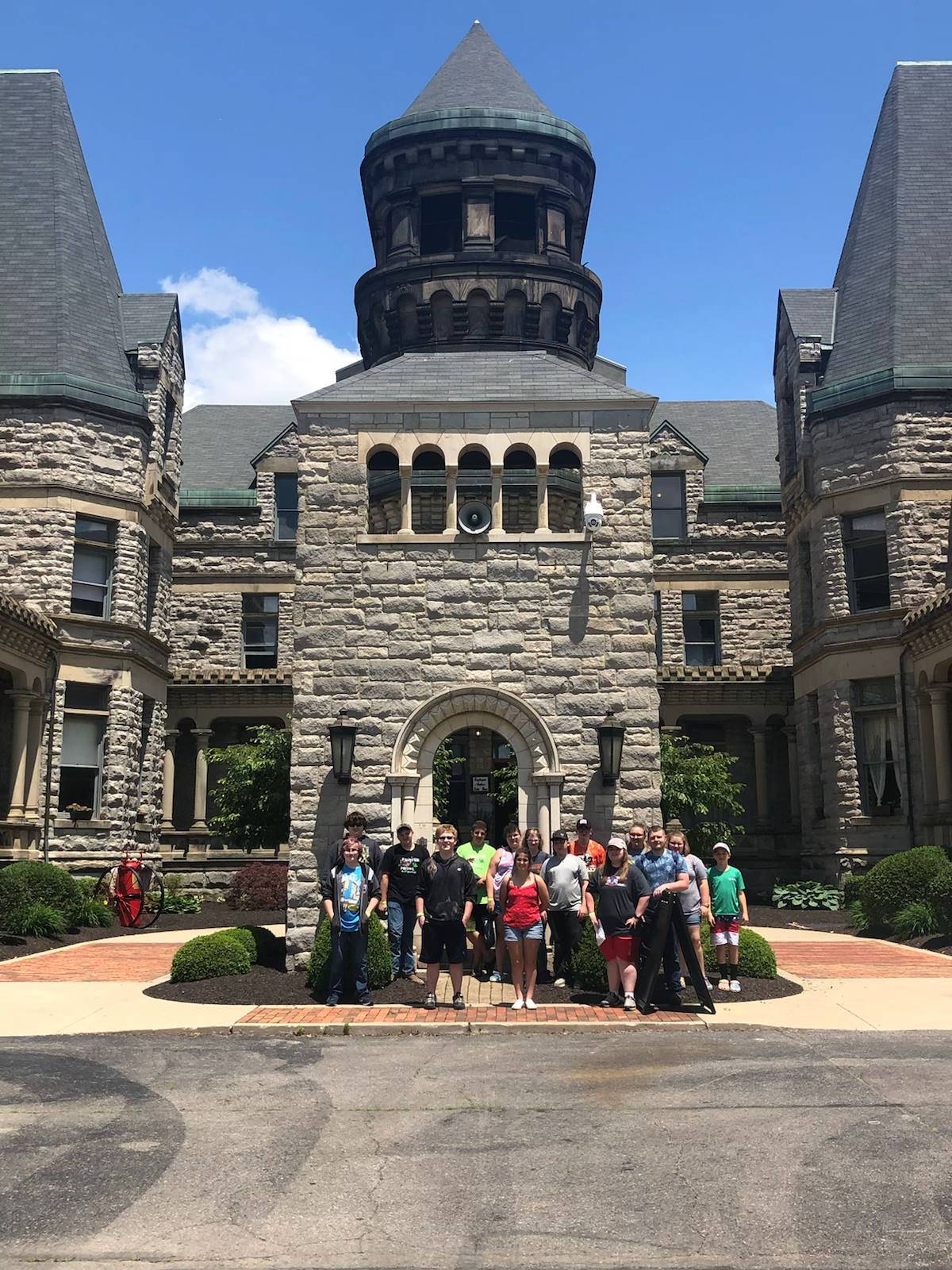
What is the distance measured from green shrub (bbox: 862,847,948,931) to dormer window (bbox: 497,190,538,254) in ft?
78.5

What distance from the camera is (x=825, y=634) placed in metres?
29.1

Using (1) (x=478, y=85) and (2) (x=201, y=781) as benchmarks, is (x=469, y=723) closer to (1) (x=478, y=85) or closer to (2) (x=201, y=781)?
(2) (x=201, y=781)

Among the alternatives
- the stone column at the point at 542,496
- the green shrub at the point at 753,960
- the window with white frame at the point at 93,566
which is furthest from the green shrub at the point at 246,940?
the window with white frame at the point at 93,566

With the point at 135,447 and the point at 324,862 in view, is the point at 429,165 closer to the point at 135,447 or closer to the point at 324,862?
the point at 135,447

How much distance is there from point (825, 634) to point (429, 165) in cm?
1915

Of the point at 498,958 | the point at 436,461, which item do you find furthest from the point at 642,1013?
the point at 436,461

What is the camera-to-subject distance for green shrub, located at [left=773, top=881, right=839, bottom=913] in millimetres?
27078

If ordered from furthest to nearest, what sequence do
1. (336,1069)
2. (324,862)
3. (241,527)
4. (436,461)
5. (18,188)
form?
(241,527)
(18,188)
(436,461)
(324,862)
(336,1069)

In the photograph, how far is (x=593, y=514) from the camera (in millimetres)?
16125

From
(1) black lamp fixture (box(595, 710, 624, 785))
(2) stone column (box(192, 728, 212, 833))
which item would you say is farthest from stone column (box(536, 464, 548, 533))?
(2) stone column (box(192, 728, 212, 833))

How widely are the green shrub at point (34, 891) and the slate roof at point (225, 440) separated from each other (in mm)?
18703

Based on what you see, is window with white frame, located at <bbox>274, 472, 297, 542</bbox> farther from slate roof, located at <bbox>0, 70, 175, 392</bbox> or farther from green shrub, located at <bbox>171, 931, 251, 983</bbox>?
green shrub, located at <bbox>171, 931, 251, 983</bbox>

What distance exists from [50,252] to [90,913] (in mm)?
16937

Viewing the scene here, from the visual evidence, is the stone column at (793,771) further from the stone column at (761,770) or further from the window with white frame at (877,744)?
the window with white frame at (877,744)
